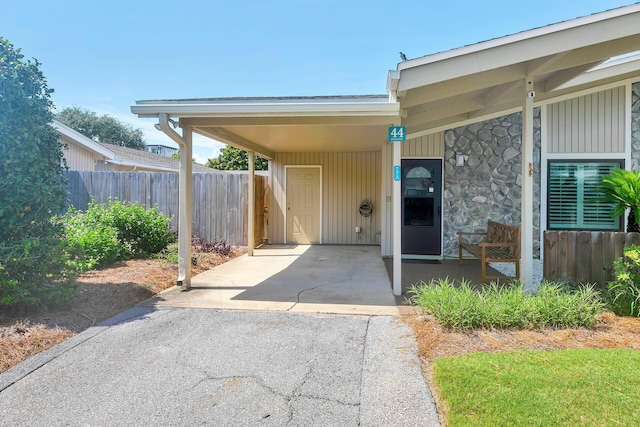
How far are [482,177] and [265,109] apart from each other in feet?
16.2

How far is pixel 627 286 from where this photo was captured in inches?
160

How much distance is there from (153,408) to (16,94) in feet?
11.0

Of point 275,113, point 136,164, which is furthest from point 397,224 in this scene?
point 136,164

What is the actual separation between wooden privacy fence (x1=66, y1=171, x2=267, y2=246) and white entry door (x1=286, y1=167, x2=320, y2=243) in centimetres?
117

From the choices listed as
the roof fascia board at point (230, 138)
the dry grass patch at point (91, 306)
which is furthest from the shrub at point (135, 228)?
the roof fascia board at point (230, 138)

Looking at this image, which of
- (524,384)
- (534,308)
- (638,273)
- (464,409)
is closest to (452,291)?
(534,308)

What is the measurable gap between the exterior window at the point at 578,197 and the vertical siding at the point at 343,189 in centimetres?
385

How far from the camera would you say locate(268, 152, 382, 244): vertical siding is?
9.73m

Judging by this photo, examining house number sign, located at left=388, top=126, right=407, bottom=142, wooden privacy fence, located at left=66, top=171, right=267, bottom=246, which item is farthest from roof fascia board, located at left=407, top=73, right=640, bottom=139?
wooden privacy fence, located at left=66, top=171, right=267, bottom=246

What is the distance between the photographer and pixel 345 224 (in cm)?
992

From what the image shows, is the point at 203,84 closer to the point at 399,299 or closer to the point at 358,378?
the point at 399,299

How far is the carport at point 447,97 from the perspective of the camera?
157 inches

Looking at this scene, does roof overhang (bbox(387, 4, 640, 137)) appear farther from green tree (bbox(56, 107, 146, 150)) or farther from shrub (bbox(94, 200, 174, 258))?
green tree (bbox(56, 107, 146, 150))

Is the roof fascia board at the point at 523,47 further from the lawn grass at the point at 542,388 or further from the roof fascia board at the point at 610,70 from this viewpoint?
the lawn grass at the point at 542,388
